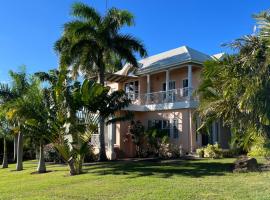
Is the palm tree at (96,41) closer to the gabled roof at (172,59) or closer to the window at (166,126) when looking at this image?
the gabled roof at (172,59)

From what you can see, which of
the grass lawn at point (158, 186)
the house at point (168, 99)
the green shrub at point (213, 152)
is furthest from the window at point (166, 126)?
the grass lawn at point (158, 186)

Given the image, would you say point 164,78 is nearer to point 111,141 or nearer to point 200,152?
point 111,141

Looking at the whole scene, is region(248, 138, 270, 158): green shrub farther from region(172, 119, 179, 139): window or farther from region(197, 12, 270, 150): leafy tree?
region(172, 119, 179, 139): window

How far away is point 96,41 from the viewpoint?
2495 centimetres

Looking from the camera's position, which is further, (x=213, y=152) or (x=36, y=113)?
Answer: (x=213, y=152)

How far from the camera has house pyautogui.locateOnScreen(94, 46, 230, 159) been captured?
27.0m

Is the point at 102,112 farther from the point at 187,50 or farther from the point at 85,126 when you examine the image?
the point at 187,50

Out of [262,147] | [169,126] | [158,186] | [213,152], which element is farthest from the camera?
[169,126]

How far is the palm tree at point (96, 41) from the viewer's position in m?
24.5

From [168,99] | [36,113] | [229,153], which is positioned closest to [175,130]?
[168,99]

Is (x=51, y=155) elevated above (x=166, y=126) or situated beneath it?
situated beneath

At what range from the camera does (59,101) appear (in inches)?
782

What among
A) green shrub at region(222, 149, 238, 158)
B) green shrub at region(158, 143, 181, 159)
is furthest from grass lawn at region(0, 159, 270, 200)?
green shrub at region(158, 143, 181, 159)

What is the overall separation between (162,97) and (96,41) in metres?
7.43
